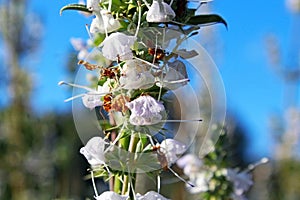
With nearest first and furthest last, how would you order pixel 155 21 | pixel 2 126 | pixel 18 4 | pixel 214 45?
pixel 155 21, pixel 214 45, pixel 18 4, pixel 2 126

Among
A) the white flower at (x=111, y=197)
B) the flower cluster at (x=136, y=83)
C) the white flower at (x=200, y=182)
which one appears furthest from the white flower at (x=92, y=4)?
the white flower at (x=200, y=182)

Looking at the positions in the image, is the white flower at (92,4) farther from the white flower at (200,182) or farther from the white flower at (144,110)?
the white flower at (200,182)

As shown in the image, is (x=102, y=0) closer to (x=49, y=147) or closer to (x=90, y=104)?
(x=90, y=104)

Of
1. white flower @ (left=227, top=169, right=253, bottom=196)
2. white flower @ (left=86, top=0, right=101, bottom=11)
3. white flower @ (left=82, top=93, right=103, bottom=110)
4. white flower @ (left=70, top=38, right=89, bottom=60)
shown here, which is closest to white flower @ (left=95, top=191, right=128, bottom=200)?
white flower @ (left=82, top=93, right=103, bottom=110)

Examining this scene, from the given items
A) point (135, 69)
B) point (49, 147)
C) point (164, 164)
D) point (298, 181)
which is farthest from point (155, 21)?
point (298, 181)

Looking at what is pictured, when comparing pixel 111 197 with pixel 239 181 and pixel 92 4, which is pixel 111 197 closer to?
pixel 92 4

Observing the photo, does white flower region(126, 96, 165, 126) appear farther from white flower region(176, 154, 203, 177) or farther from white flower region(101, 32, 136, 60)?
white flower region(176, 154, 203, 177)

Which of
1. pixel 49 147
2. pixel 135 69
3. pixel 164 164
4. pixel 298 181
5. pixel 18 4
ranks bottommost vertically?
pixel 298 181

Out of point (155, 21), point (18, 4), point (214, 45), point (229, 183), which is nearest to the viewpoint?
point (155, 21)
